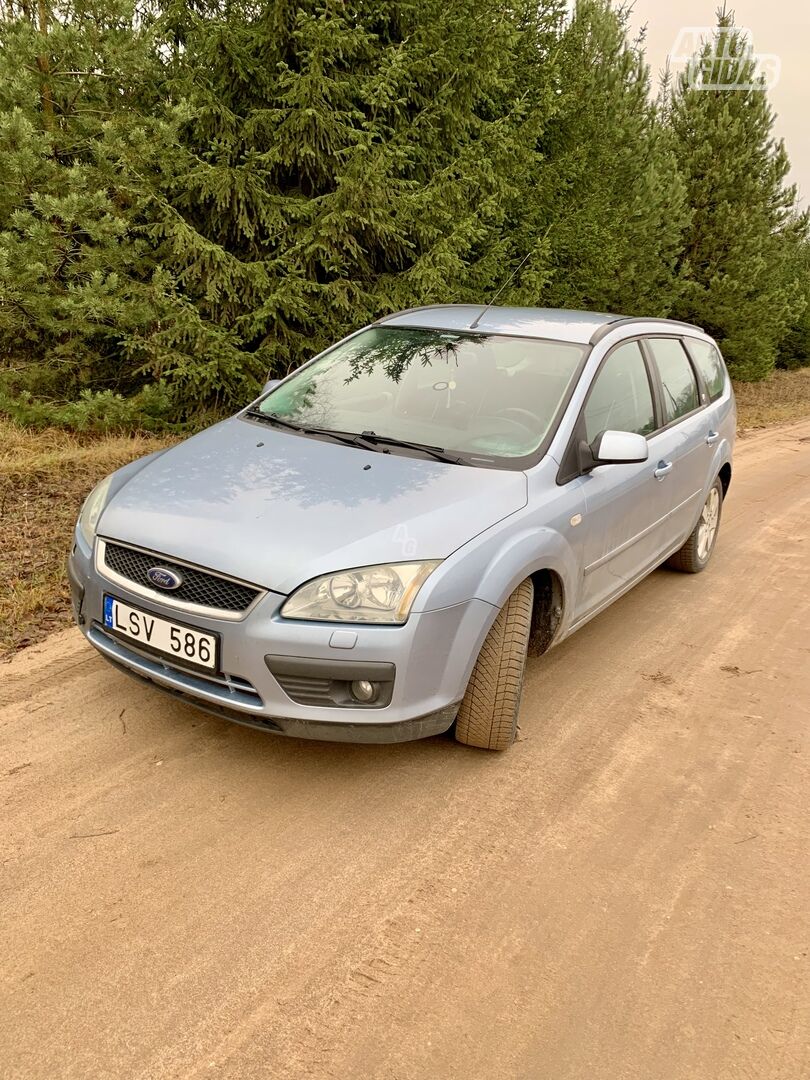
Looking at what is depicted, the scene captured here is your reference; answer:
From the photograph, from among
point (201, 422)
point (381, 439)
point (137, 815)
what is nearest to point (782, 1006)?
point (137, 815)

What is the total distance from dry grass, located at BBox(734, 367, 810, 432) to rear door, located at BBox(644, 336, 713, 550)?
962cm

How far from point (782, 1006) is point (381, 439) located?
2.49 meters

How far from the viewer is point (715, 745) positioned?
3566mm

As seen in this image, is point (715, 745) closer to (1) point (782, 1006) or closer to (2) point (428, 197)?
(1) point (782, 1006)

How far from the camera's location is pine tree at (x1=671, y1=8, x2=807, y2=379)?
17750 mm

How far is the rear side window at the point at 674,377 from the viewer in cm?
488

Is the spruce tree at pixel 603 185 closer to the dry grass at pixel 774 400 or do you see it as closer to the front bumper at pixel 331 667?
the dry grass at pixel 774 400

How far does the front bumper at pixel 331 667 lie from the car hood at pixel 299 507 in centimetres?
18

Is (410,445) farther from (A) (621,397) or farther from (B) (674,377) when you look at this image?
(B) (674,377)

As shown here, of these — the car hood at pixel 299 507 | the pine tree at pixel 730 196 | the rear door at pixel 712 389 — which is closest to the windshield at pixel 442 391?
the car hood at pixel 299 507

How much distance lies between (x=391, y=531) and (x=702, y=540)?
11.3 feet

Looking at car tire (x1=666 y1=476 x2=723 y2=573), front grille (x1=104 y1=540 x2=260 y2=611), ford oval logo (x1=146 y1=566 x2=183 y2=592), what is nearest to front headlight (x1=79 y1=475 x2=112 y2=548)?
front grille (x1=104 y1=540 x2=260 y2=611)

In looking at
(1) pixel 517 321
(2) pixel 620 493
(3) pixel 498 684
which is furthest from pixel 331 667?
(1) pixel 517 321

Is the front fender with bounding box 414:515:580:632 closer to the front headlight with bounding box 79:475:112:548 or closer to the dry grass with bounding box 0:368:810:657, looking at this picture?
the front headlight with bounding box 79:475:112:548
